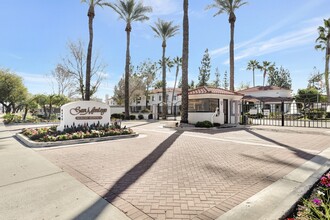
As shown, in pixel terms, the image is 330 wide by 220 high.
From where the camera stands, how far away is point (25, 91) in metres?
34.1

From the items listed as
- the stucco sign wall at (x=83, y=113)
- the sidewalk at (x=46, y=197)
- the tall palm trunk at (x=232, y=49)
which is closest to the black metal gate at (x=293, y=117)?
the tall palm trunk at (x=232, y=49)

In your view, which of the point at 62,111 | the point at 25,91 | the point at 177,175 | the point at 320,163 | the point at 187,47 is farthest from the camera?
the point at 25,91

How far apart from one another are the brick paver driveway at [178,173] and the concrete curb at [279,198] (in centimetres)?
17

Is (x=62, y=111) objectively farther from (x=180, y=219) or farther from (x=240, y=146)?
(x=180, y=219)

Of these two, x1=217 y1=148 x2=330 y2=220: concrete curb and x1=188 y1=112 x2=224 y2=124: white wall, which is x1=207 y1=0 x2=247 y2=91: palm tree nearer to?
x1=188 y1=112 x2=224 y2=124: white wall

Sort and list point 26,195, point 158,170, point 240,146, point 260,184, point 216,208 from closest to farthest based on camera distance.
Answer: point 216,208 → point 26,195 → point 260,184 → point 158,170 → point 240,146

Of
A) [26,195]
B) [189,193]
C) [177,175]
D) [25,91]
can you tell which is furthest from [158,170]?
[25,91]

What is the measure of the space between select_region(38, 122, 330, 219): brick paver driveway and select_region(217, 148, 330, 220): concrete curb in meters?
0.17

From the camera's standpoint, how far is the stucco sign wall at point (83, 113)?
1167 cm

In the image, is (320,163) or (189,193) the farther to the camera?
(320,163)

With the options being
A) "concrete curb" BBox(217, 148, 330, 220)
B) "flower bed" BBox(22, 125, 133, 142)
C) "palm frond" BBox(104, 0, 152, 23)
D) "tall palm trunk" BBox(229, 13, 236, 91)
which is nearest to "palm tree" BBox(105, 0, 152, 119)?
"palm frond" BBox(104, 0, 152, 23)

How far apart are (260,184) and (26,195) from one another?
4729 millimetres

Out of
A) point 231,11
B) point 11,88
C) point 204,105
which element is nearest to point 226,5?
point 231,11

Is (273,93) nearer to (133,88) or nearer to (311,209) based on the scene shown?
(133,88)
